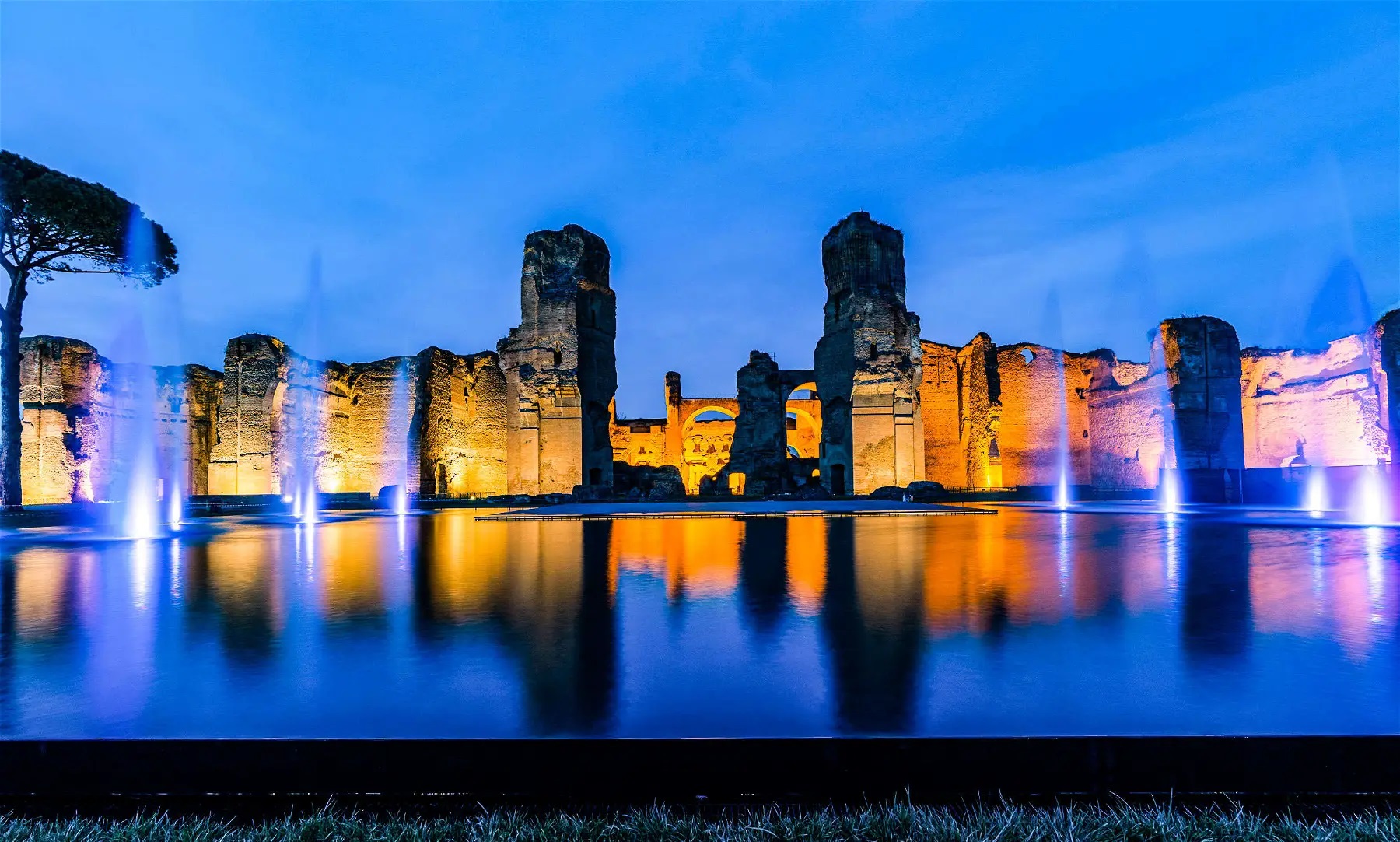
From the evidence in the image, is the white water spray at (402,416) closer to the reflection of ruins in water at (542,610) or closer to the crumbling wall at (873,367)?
the crumbling wall at (873,367)

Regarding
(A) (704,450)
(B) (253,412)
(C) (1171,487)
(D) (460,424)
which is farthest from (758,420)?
(B) (253,412)

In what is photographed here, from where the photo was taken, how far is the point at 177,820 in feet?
4.80

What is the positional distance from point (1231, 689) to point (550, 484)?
1876cm

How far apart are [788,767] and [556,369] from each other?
18.9m

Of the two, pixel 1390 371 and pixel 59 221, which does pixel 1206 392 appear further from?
pixel 59 221

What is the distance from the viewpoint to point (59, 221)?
1365 centimetres

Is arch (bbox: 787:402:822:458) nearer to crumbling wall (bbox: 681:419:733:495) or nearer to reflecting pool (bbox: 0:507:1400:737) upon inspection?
crumbling wall (bbox: 681:419:733:495)

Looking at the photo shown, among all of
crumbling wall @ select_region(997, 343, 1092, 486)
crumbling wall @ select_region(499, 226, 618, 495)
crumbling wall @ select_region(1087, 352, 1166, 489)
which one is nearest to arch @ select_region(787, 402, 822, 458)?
crumbling wall @ select_region(997, 343, 1092, 486)

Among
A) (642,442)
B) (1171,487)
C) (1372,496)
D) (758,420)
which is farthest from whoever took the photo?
(642,442)

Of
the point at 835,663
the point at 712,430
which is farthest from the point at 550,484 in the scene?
the point at 835,663

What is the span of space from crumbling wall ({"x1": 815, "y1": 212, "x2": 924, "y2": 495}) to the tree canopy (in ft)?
54.6

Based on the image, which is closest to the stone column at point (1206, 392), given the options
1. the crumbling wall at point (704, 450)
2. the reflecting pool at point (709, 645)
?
the reflecting pool at point (709, 645)

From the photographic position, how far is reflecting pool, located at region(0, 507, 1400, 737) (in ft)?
5.57

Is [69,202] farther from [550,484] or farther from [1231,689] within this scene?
[1231,689]
